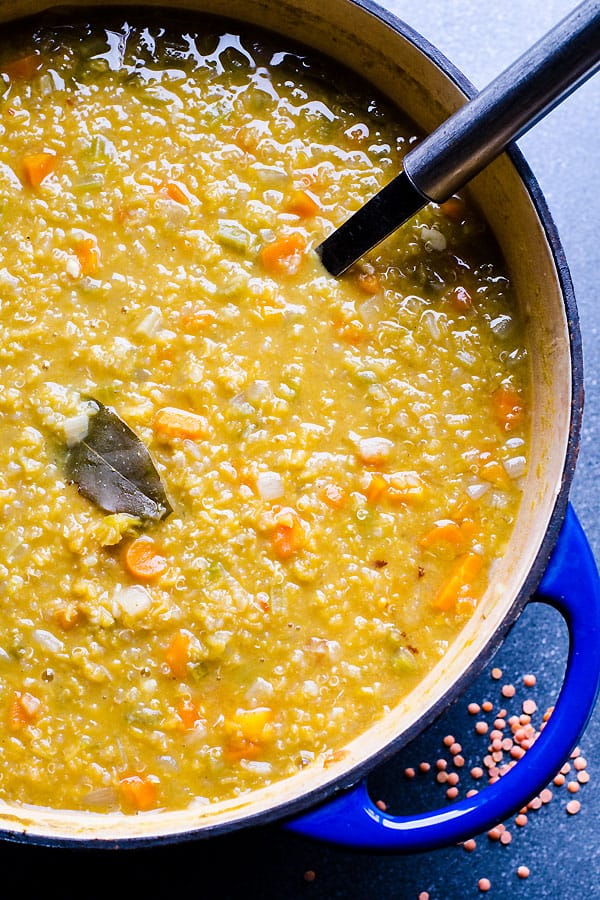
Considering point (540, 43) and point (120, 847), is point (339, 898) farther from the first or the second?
point (540, 43)

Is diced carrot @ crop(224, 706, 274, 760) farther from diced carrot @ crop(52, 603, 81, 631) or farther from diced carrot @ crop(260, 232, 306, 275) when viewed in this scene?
diced carrot @ crop(260, 232, 306, 275)

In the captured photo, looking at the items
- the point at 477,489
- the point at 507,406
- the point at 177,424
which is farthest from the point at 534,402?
the point at 177,424

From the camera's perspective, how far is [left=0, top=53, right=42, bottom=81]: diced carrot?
124 inches

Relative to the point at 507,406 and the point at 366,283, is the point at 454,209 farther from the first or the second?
the point at 507,406

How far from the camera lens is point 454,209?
10.4ft

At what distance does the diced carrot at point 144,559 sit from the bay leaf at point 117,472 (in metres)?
0.07

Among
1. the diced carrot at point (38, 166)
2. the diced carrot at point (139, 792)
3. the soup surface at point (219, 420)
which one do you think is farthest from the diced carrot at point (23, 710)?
the diced carrot at point (38, 166)

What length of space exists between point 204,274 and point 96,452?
616mm

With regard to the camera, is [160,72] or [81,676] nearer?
[81,676]

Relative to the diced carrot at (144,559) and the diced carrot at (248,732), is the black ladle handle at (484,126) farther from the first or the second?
the diced carrot at (248,732)

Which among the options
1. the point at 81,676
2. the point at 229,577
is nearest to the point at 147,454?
the point at 229,577

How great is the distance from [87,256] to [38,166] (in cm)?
31

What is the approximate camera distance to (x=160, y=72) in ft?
10.4

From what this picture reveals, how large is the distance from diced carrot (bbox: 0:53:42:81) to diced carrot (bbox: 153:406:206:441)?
1141mm
